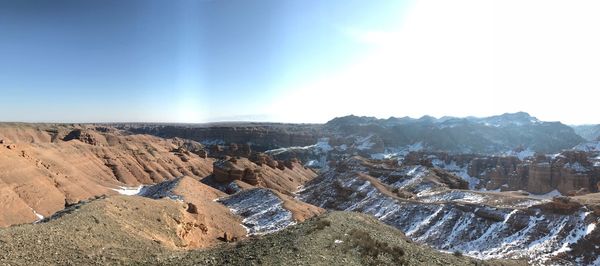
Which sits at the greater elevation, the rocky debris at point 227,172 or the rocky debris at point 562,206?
the rocky debris at point 562,206

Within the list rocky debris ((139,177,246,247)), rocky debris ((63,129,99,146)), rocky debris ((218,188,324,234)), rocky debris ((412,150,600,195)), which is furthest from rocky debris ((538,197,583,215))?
rocky debris ((63,129,99,146))

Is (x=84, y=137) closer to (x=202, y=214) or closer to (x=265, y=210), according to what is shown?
(x=265, y=210)

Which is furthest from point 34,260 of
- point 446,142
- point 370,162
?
point 446,142

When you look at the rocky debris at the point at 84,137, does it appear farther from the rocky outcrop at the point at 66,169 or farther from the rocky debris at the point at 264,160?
the rocky debris at the point at 264,160

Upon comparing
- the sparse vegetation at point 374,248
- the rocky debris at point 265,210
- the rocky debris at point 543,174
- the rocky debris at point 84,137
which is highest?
the sparse vegetation at point 374,248

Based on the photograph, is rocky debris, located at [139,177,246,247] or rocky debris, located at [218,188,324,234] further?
rocky debris, located at [218,188,324,234]

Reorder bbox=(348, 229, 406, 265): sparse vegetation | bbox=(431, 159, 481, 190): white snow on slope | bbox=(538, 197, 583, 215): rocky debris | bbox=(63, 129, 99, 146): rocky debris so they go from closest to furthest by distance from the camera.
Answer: bbox=(348, 229, 406, 265): sparse vegetation < bbox=(538, 197, 583, 215): rocky debris < bbox=(63, 129, 99, 146): rocky debris < bbox=(431, 159, 481, 190): white snow on slope

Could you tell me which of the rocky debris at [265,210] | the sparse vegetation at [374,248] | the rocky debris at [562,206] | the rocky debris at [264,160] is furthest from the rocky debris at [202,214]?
the rocky debris at [264,160]

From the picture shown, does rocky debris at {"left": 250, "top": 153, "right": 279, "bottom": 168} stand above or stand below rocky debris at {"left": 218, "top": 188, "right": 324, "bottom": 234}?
below

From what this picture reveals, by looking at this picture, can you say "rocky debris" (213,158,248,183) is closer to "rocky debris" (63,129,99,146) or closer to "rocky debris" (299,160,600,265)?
"rocky debris" (299,160,600,265)

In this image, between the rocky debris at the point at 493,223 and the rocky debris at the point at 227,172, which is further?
the rocky debris at the point at 227,172

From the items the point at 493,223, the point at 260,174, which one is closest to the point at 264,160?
the point at 260,174

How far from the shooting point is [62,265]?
15711 millimetres

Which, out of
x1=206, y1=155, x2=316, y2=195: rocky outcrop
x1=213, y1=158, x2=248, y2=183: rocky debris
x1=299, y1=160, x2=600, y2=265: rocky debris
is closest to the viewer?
x1=299, y1=160, x2=600, y2=265: rocky debris
